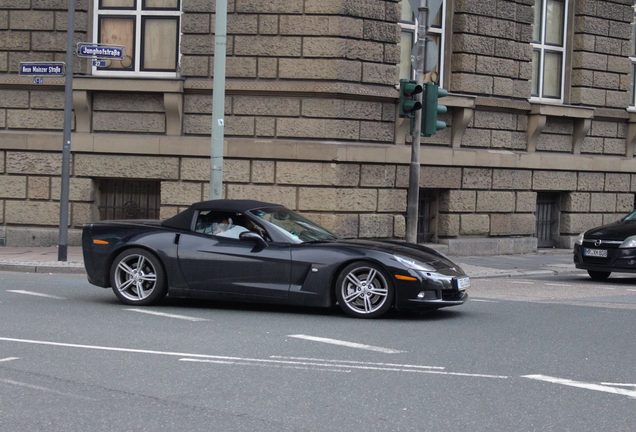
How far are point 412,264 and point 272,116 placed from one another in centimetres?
855

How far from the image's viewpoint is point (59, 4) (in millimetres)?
19297

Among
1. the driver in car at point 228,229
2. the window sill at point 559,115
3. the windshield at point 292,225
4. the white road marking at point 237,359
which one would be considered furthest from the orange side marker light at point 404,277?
the window sill at point 559,115

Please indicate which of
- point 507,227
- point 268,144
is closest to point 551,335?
point 268,144

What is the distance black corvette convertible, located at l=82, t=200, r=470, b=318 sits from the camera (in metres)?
10.9

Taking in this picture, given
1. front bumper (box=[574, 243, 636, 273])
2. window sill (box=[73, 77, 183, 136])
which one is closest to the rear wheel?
front bumper (box=[574, 243, 636, 273])

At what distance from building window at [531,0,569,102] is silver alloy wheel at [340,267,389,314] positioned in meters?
12.8

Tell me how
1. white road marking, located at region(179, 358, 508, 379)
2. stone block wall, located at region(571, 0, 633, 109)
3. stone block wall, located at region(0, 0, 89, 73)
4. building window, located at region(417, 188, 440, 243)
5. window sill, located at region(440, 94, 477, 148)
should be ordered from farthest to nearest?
1. stone block wall, located at region(571, 0, 633, 109)
2. building window, located at region(417, 188, 440, 243)
3. window sill, located at region(440, 94, 477, 148)
4. stone block wall, located at region(0, 0, 89, 73)
5. white road marking, located at region(179, 358, 508, 379)

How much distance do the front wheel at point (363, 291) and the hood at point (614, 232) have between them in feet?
22.5

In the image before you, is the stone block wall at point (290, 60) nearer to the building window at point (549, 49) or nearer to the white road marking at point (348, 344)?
the building window at point (549, 49)

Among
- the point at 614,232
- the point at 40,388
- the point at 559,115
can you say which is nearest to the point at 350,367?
the point at 40,388

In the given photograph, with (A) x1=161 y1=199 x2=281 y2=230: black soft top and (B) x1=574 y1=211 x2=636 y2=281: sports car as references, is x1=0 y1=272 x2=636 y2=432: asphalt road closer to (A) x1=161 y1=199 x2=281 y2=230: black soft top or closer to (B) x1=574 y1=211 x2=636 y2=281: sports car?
(A) x1=161 y1=199 x2=281 y2=230: black soft top

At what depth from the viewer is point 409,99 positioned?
628 inches

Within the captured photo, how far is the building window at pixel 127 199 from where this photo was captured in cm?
1978

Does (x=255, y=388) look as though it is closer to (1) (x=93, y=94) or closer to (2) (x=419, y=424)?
(2) (x=419, y=424)
